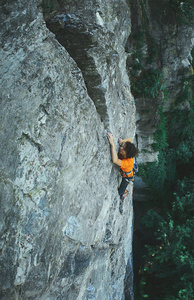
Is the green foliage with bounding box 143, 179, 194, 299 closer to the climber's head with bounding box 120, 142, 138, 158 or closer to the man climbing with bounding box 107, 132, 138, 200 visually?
the man climbing with bounding box 107, 132, 138, 200

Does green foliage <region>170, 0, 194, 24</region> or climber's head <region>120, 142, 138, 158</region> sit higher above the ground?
green foliage <region>170, 0, 194, 24</region>

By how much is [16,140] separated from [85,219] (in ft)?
5.67

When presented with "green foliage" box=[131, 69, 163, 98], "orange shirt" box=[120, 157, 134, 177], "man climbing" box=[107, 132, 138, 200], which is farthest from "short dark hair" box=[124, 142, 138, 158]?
"green foliage" box=[131, 69, 163, 98]

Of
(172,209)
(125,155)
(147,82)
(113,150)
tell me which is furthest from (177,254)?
(147,82)

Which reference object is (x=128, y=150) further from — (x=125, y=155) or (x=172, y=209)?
(x=172, y=209)

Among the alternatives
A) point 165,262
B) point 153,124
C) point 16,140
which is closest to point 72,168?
point 16,140

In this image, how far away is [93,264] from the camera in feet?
13.3

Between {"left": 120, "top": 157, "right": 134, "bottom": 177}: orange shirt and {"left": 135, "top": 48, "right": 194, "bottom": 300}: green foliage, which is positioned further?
{"left": 135, "top": 48, "right": 194, "bottom": 300}: green foliage

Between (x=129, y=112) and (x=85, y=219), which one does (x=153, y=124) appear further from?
(x=85, y=219)

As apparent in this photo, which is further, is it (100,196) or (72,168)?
(100,196)

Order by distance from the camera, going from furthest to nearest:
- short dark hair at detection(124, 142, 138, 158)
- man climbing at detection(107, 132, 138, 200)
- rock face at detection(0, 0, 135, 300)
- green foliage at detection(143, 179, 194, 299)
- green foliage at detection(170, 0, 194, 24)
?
1. green foliage at detection(143, 179, 194, 299)
2. green foliage at detection(170, 0, 194, 24)
3. short dark hair at detection(124, 142, 138, 158)
4. man climbing at detection(107, 132, 138, 200)
5. rock face at detection(0, 0, 135, 300)

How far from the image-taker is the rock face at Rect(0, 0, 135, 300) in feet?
7.10

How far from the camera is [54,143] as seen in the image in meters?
2.49

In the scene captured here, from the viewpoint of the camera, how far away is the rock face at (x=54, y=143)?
2164 millimetres
